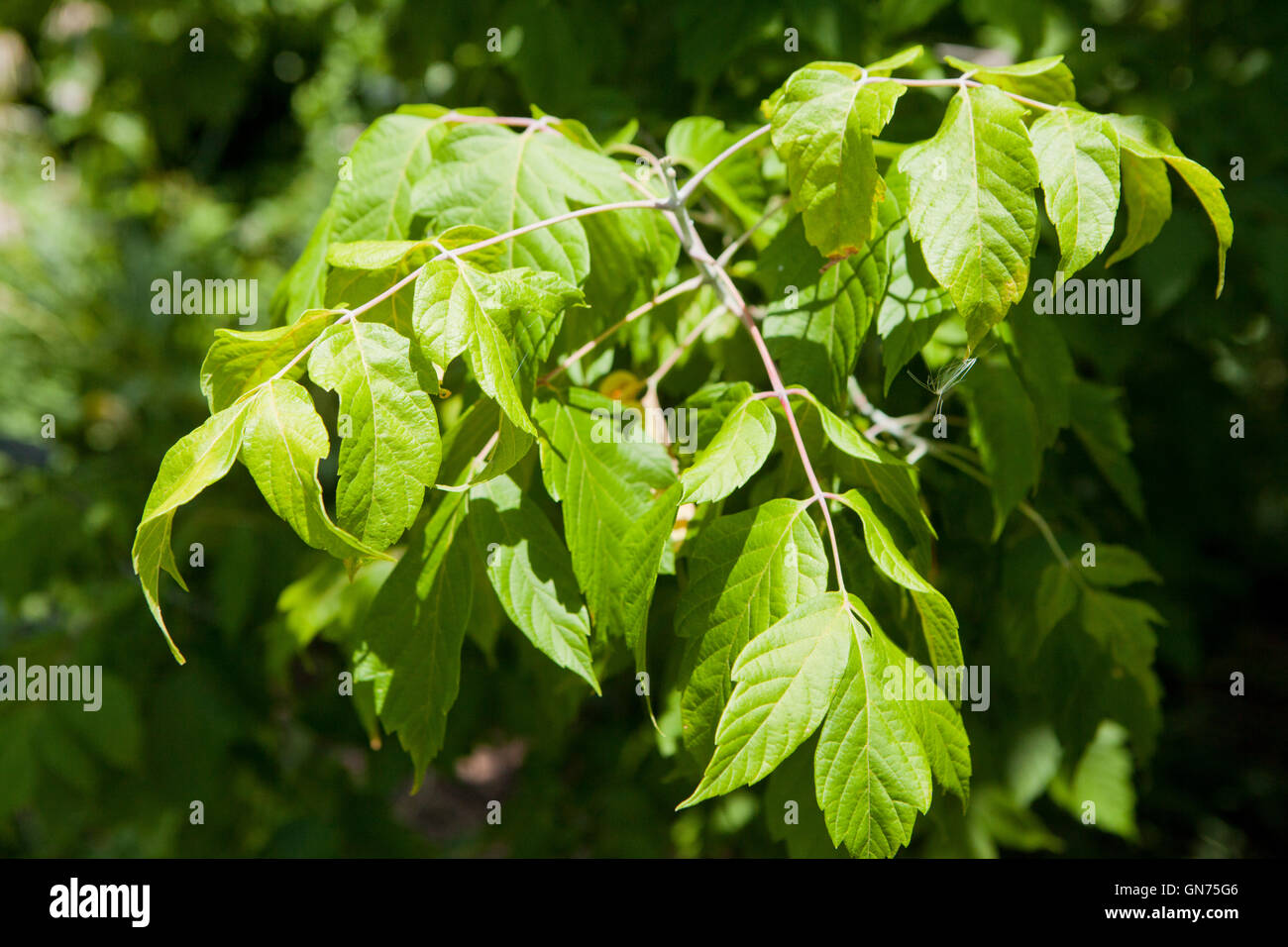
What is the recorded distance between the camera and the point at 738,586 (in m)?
1.03

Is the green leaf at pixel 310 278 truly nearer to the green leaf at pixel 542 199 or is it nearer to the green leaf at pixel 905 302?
the green leaf at pixel 542 199

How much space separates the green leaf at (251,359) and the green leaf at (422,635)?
0.27m

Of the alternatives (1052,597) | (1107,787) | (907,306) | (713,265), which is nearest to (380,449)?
(713,265)

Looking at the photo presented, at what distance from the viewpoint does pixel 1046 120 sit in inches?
42.0

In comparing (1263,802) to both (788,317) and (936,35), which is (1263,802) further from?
(788,317)

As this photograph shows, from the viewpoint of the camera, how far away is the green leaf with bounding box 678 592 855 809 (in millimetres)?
921

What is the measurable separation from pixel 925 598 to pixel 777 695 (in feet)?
0.70

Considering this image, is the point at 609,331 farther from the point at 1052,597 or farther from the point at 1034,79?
the point at 1052,597

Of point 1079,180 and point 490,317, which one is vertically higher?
point 1079,180

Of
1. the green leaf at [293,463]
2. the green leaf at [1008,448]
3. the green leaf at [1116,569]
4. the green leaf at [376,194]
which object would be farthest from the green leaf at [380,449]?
the green leaf at [1116,569]

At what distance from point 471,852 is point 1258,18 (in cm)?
346

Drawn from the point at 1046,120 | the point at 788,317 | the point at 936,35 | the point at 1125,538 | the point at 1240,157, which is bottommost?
the point at 1125,538

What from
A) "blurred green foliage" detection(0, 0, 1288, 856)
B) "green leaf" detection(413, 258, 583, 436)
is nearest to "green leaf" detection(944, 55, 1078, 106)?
"blurred green foliage" detection(0, 0, 1288, 856)

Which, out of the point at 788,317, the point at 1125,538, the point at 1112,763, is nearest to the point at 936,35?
the point at 1125,538
